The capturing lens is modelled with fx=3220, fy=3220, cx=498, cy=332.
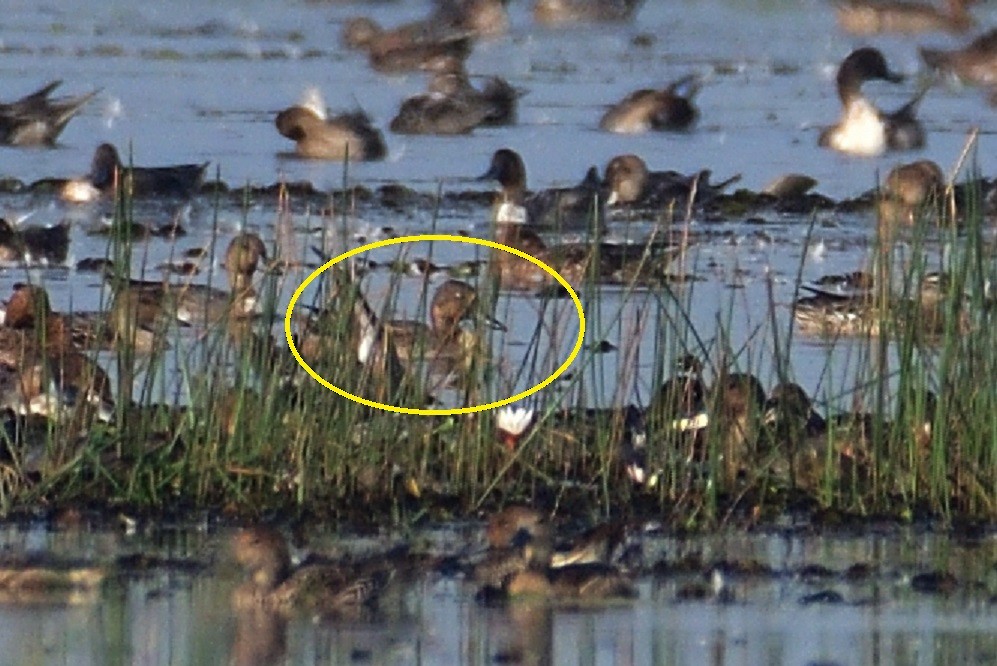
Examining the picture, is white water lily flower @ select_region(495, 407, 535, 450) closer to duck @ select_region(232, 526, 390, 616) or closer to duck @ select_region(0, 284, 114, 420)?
duck @ select_region(0, 284, 114, 420)

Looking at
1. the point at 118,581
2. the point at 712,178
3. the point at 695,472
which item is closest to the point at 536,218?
the point at 712,178

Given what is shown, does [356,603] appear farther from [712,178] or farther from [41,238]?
[712,178]

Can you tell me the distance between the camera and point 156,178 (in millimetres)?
17547

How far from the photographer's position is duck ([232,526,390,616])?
305 inches

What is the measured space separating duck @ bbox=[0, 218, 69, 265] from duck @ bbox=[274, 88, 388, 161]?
4792mm

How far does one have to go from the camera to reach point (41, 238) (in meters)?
15.0

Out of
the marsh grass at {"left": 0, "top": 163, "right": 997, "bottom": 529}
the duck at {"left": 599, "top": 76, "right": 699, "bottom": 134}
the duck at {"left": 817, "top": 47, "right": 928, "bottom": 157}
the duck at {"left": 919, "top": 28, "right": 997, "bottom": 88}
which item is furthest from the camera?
the duck at {"left": 919, "top": 28, "right": 997, "bottom": 88}

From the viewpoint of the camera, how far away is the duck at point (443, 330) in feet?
31.2

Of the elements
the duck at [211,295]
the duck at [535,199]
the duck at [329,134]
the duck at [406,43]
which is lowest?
the duck at [211,295]

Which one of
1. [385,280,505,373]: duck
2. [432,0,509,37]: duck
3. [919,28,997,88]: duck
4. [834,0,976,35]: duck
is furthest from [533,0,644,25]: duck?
[385,280,505,373]: duck

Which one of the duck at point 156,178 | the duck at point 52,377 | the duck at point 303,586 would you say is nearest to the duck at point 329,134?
the duck at point 156,178

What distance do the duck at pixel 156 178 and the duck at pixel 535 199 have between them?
1.68 metres

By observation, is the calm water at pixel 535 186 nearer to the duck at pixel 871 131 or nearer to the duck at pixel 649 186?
the duck at pixel 871 131

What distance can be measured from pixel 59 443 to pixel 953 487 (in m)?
2.57
